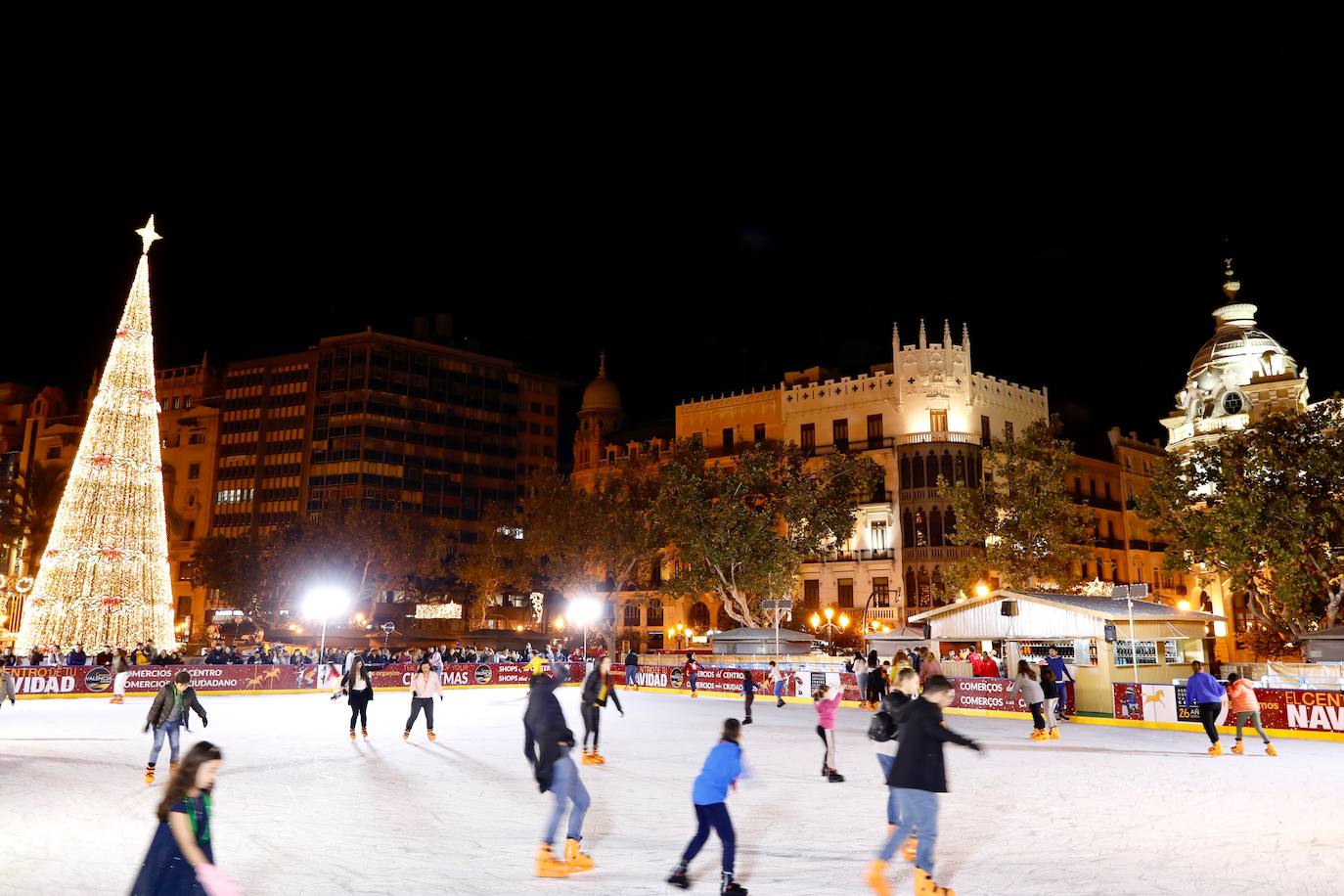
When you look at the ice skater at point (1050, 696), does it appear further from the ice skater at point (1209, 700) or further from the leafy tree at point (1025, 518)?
the leafy tree at point (1025, 518)

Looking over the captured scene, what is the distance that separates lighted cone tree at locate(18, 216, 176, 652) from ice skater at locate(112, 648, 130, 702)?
155 centimetres

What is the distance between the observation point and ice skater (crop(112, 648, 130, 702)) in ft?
102

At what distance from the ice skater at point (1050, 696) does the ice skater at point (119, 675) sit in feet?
82.3

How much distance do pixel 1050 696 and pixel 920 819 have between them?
55.1 ft

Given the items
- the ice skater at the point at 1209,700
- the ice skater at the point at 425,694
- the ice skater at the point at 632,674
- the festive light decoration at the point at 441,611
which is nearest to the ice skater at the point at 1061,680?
the ice skater at the point at 1209,700

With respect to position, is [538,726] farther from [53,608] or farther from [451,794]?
[53,608]

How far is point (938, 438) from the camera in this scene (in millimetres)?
60906

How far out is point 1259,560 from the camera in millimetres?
42031

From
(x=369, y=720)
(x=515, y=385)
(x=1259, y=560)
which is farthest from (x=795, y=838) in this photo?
(x=515, y=385)

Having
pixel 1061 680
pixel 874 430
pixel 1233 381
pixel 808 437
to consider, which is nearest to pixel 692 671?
pixel 1061 680

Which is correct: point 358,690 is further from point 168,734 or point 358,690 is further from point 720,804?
point 720,804

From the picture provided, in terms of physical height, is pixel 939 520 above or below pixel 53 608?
above

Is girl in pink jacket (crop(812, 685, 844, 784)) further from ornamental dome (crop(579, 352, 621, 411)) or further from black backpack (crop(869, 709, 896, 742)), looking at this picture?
ornamental dome (crop(579, 352, 621, 411))

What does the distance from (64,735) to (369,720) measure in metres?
6.36
